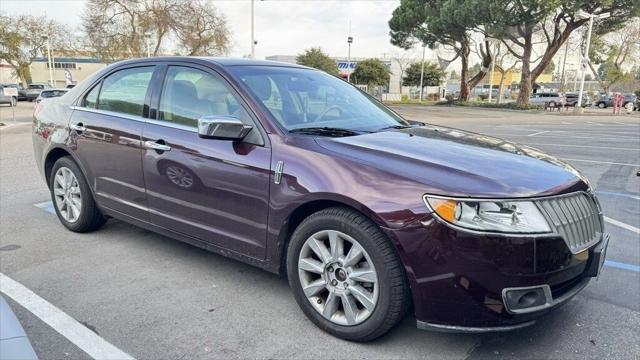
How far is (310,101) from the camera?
360 centimetres

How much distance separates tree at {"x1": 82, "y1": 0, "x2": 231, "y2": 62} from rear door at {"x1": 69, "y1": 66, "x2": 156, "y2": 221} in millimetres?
36138

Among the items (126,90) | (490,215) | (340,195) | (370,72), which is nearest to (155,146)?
(126,90)

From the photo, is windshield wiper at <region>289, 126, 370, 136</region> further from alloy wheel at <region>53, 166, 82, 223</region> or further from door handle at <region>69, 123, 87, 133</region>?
alloy wheel at <region>53, 166, 82, 223</region>

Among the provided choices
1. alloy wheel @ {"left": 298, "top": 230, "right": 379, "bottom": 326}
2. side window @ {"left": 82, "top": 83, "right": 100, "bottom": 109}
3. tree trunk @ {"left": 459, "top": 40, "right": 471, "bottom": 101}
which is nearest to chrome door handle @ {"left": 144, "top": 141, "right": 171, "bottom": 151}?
side window @ {"left": 82, "top": 83, "right": 100, "bottom": 109}

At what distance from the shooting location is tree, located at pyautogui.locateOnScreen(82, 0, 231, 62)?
37469 millimetres

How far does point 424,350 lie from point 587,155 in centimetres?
967

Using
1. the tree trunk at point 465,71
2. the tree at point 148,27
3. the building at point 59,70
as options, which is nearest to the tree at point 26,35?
the tree at point 148,27

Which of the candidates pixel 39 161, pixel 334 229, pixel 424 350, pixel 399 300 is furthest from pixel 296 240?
pixel 39 161

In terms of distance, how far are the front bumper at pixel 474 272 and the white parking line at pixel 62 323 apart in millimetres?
1641

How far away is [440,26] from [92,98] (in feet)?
118

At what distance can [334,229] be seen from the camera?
2.72 meters

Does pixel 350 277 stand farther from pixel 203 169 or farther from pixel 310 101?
pixel 310 101

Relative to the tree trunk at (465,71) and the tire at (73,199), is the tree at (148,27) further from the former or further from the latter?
the tire at (73,199)

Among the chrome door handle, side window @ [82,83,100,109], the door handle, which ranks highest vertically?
side window @ [82,83,100,109]
